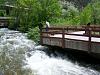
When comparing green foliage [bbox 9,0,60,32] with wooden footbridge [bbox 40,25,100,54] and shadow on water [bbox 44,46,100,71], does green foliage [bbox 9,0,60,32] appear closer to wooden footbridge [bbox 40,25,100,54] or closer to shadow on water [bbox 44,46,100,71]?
wooden footbridge [bbox 40,25,100,54]

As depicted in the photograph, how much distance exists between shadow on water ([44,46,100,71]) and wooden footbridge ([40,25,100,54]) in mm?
549

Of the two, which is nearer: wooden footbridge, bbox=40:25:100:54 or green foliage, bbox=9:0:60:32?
wooden footbridge, bbox=40:25:100:54

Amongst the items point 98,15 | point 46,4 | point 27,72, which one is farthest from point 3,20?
point 27,72

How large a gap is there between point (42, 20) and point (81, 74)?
24.1 m

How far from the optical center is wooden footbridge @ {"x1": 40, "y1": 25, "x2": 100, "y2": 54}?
14828 mm

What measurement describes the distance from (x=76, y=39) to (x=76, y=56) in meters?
1.38

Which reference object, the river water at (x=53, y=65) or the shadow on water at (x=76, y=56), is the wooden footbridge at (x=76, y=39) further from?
the river water at (x=53, y=65)

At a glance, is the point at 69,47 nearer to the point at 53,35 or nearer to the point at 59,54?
the point at 59,54

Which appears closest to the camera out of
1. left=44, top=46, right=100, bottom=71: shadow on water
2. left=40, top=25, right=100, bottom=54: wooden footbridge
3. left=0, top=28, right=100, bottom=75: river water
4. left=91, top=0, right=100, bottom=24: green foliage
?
left=0, top=28, right=100, bottom=75: river water

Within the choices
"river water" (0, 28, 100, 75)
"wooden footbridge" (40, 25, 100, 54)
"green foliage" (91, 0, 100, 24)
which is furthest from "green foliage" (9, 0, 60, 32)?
"river water" (0, 28, 100, 75)

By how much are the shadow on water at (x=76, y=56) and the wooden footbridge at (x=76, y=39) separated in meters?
0.55

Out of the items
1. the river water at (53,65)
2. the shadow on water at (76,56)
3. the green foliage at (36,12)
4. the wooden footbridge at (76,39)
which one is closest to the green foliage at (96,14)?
the green foliage at (36,12)

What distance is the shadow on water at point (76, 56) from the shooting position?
50.1ft

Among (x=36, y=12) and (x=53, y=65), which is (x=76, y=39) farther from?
(x=36, y=12)
